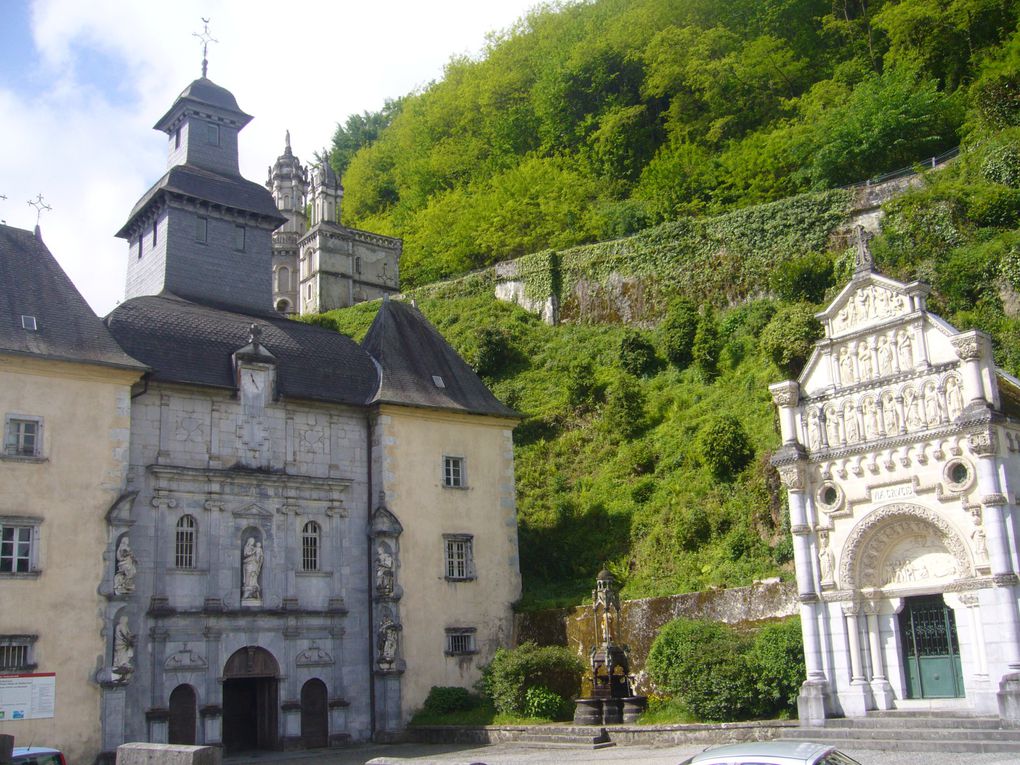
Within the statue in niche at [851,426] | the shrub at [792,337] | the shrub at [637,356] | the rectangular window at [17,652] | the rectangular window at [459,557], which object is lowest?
the rectangular window at [17,652]

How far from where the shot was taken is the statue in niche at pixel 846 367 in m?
20.2

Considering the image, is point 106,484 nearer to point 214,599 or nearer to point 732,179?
point 214,599

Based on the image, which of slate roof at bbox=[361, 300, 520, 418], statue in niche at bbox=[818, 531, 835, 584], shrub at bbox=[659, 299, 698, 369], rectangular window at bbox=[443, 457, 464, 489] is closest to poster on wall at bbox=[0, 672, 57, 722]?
slate roof at bbox=[361, 300, 520, 418]

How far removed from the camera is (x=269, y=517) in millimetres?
25281

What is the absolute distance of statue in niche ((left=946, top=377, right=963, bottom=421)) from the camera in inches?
715

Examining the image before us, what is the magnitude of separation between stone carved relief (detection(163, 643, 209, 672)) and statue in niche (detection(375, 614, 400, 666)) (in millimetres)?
4220

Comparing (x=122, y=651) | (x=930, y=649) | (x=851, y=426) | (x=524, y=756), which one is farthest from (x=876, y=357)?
(x=122, y=651)

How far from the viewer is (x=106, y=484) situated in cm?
2264

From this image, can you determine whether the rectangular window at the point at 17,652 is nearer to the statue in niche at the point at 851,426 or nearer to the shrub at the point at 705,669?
the shrub at the point at 705,669

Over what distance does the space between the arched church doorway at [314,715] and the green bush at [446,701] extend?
96.4 inches

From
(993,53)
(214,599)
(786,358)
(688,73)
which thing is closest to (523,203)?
A: (688,73)

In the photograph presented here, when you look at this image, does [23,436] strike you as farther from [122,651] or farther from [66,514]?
[122,651]

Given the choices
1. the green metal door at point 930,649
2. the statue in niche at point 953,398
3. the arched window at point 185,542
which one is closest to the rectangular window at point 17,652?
the arched window at point 185,542

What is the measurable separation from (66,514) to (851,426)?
53.0 ft
